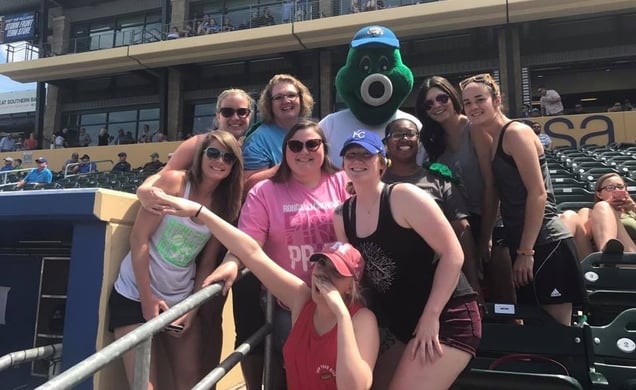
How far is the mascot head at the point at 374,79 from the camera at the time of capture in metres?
3.03

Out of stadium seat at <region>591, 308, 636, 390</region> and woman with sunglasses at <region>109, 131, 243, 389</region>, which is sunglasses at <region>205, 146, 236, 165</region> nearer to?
woman with sunglasses at <region>109, 131, 243, 389</region>

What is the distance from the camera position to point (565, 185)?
5.93 metres

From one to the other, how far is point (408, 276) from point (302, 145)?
2.46 ft

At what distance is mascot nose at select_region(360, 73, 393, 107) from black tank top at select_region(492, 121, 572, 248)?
782 mm

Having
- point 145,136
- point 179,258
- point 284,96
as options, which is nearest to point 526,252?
point 284,96

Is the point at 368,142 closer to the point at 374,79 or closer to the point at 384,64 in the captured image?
the point at 374,79

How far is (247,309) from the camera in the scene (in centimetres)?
253

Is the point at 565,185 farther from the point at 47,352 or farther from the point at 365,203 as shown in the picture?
the point at 47,352

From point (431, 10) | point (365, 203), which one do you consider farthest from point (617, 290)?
point (431, 10)

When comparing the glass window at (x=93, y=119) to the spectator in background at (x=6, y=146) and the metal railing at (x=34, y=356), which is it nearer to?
the spectator in background at (x=6, y=146)

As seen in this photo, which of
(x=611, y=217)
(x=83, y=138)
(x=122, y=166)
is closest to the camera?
(x=611, y=217)

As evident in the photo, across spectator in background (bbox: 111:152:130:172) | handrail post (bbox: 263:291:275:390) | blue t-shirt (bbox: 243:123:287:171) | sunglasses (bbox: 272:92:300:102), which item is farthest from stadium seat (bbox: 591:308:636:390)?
spectator in background (bbox: 111:152:130:172)

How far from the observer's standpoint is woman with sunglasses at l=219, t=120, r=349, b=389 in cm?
221

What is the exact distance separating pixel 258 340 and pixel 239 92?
1432 mm
